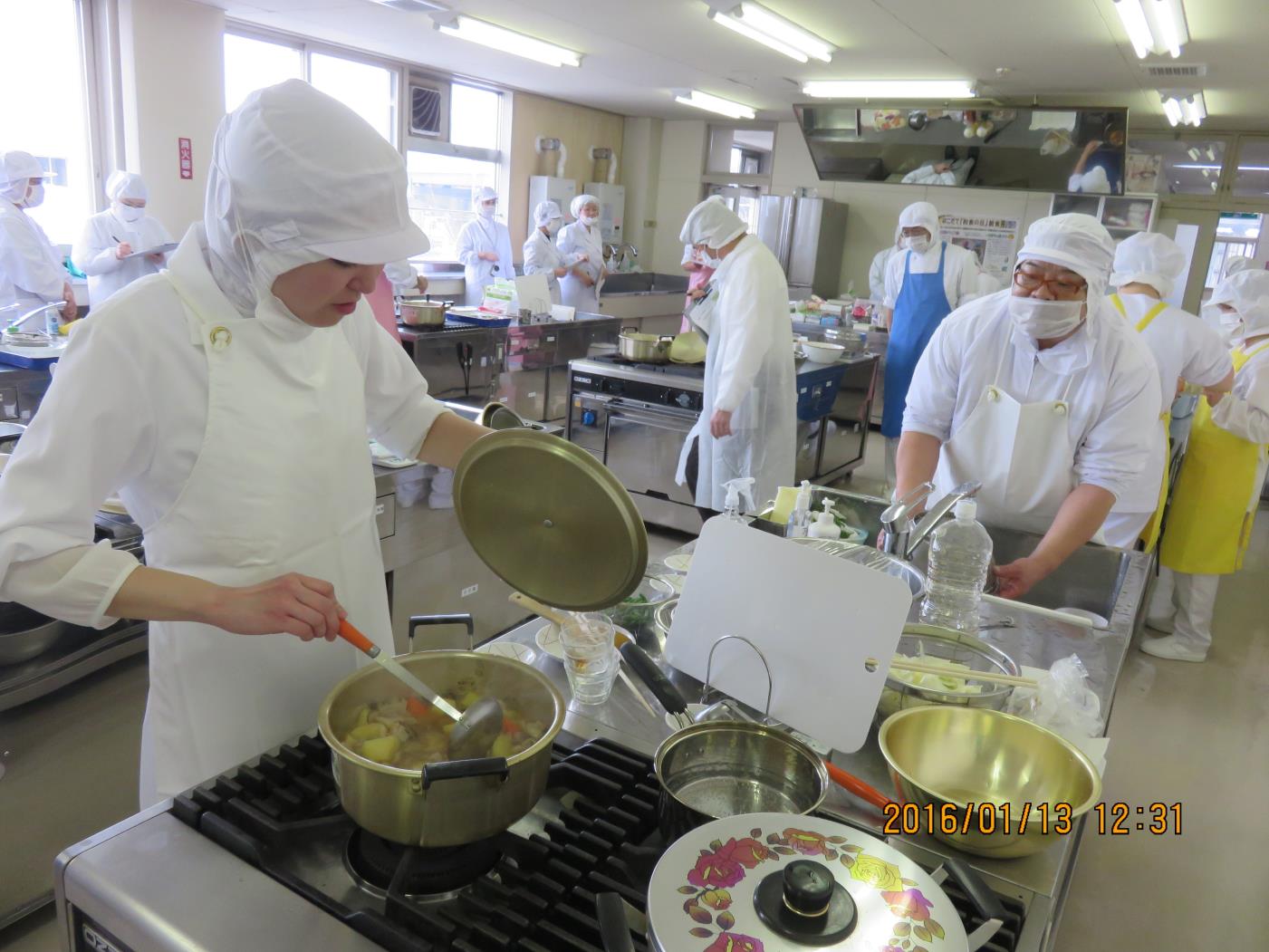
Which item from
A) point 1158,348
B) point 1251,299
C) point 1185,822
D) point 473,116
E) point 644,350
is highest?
point 473,116

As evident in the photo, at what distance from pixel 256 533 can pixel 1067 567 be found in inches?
71.5

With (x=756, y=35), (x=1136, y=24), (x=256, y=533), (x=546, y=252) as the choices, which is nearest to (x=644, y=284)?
(x=546, y=252)

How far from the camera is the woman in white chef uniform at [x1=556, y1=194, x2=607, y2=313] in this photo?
8.27 meters

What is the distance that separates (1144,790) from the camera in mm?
2770

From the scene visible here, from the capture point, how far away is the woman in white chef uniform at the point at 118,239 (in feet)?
18.0

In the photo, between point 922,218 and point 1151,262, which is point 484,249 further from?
point 1151,262

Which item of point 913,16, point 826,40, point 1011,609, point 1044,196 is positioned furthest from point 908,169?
point 1011,609

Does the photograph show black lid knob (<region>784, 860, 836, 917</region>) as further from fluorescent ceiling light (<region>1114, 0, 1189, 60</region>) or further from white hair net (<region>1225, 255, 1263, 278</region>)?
fluorescent ceiling light (<region>1114, 0, 1189, 60</region>)

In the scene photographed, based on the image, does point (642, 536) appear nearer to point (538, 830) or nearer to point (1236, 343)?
point (538, 830)

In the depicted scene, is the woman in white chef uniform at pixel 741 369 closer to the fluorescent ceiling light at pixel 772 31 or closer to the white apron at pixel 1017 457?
the white apron at pixel 1017 457

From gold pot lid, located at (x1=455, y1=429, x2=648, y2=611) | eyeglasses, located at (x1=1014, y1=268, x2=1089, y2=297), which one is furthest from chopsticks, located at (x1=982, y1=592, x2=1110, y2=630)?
gold pot lid, located at (x1=455, y1=429, x2=648, y2=611)

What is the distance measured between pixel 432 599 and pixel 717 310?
185 centimetres

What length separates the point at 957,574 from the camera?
71.6 inches

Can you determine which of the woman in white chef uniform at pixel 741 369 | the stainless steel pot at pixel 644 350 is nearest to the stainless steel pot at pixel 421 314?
the stainless steel pot at pixel 644 350
